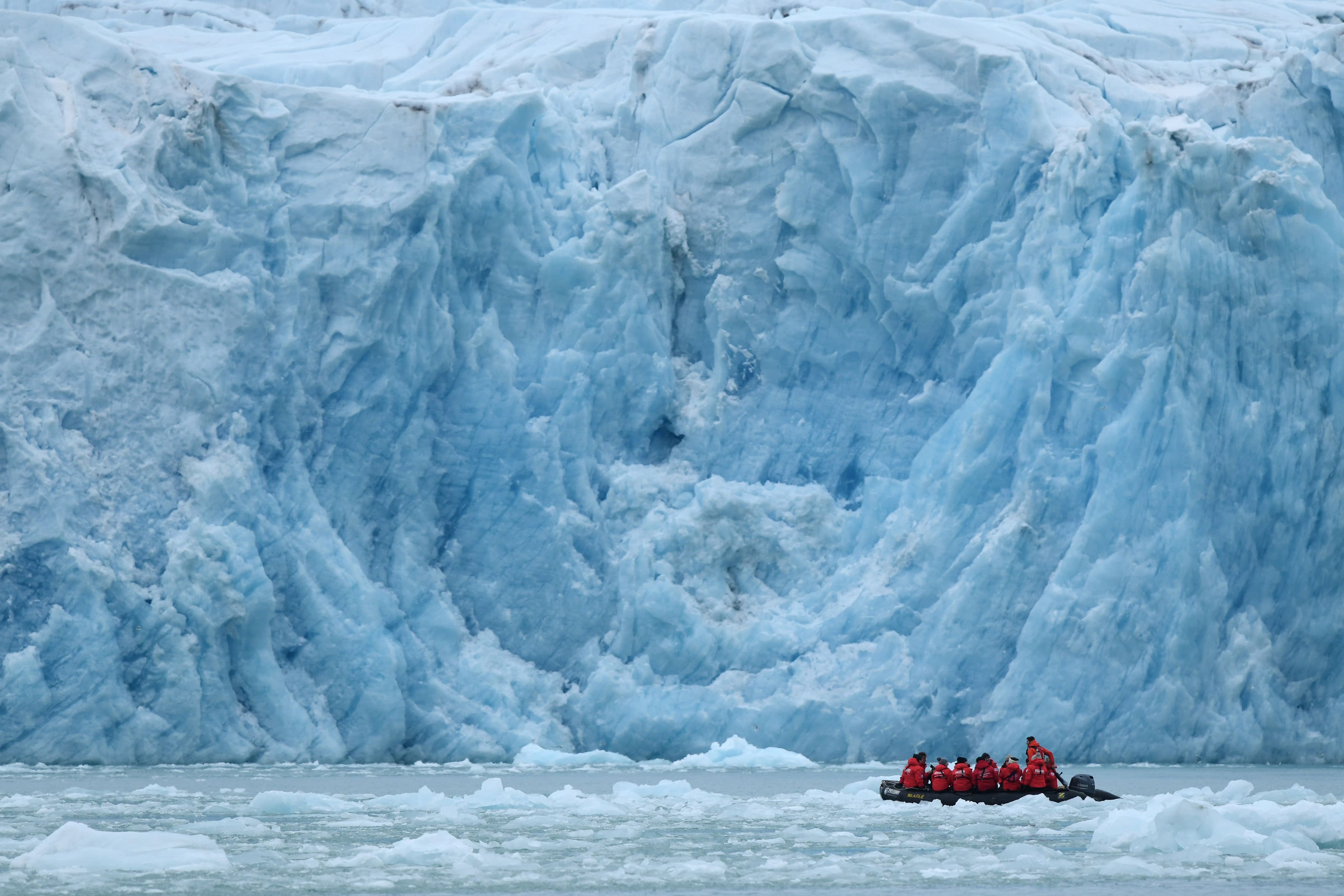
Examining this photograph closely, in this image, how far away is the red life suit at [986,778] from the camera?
17469mm

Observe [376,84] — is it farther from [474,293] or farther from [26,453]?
[26,453]

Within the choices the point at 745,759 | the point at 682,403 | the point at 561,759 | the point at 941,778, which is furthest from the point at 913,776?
the point at 682,403

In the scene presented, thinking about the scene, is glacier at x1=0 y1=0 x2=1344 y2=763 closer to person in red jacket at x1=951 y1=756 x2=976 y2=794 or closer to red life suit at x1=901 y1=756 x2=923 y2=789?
person in red jacket at x1=951 y1=756 x2=976 y2=794

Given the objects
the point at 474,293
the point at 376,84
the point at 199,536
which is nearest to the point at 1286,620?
the point at 474,293

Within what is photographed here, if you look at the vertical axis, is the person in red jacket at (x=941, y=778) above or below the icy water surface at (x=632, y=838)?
above

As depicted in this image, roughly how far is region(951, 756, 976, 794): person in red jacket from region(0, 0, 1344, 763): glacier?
411cm

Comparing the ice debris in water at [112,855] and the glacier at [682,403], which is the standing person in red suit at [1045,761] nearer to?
the glacier at [682,403]

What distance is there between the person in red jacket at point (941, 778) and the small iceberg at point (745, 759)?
4558 millimetres

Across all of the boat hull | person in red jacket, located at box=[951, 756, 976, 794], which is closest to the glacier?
the boat hull

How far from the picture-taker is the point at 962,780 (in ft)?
57.1

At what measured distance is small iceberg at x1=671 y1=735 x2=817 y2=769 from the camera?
2192 cm

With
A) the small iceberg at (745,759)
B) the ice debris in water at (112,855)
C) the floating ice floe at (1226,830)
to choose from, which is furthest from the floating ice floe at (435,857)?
the small iceberg at (745,759)

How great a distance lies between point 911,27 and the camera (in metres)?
24.7

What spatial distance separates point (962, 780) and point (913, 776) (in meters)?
0.56
